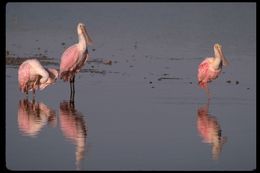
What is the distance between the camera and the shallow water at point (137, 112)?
9.92 m

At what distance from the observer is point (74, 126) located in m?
11.8

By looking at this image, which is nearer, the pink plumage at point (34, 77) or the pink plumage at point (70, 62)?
the pink plumage at point (34, 77)

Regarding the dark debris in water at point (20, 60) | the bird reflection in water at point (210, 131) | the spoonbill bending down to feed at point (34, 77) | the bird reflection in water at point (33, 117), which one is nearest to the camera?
the bird reflection in water at point (210, 131)

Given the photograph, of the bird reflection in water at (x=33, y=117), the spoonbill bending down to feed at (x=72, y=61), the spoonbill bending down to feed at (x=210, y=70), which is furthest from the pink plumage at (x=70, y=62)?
the spoonbill bending down to feed at (x=210, y=70)

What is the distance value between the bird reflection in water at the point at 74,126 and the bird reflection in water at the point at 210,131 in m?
1.71

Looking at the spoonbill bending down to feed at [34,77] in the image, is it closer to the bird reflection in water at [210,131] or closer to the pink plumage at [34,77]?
the pink plumage at [34,77]

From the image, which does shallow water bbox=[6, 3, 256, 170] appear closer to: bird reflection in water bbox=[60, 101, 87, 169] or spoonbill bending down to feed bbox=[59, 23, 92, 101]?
bird reflection in water bbox=[60, 101, 87, 169]

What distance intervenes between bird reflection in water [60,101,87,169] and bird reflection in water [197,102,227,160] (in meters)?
1.71

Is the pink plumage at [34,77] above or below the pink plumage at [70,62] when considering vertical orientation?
below

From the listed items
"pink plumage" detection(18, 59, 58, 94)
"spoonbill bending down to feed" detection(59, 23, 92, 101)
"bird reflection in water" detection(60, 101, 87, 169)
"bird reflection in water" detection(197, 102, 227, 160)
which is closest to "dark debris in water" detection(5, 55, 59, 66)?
"spoonbill bending down to feed" detection(59, 23, 92, 101)

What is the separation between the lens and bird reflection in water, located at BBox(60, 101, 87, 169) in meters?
10.3

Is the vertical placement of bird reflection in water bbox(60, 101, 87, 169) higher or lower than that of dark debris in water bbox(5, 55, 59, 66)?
lower

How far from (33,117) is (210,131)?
9.62 ft

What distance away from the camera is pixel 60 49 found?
80.0 ft
